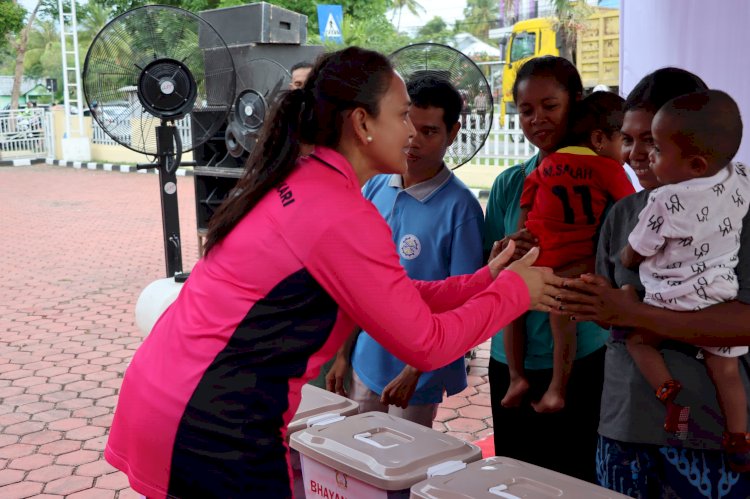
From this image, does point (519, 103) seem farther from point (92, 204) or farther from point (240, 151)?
point (92, 204)

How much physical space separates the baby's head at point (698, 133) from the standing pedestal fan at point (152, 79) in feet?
10.3

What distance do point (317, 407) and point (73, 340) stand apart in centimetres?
399

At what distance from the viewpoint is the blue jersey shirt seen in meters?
2.38

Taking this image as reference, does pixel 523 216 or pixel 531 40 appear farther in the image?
pixel 531 40

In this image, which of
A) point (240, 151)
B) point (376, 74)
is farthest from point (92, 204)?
point (376, 74)

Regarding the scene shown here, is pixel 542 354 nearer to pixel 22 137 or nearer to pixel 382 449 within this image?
pixel 382 449

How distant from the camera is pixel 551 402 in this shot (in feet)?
7.23

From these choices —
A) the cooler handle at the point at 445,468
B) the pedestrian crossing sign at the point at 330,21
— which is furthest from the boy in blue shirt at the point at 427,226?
the pedestrian crossing sign at the point at 330,21

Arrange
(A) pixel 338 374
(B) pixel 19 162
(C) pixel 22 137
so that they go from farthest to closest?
(C) pixel 22 137 → (B) pixel 19 162 → (A) pixel 338 374

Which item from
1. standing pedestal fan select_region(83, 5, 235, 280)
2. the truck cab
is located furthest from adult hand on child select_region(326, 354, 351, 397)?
the truck cab

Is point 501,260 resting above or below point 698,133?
below

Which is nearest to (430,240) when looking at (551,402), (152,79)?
(551,402)

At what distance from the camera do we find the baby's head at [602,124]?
86.1 inches

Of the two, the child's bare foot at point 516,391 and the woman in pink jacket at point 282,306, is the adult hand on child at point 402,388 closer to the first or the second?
the child's bare foot at point 516,391
